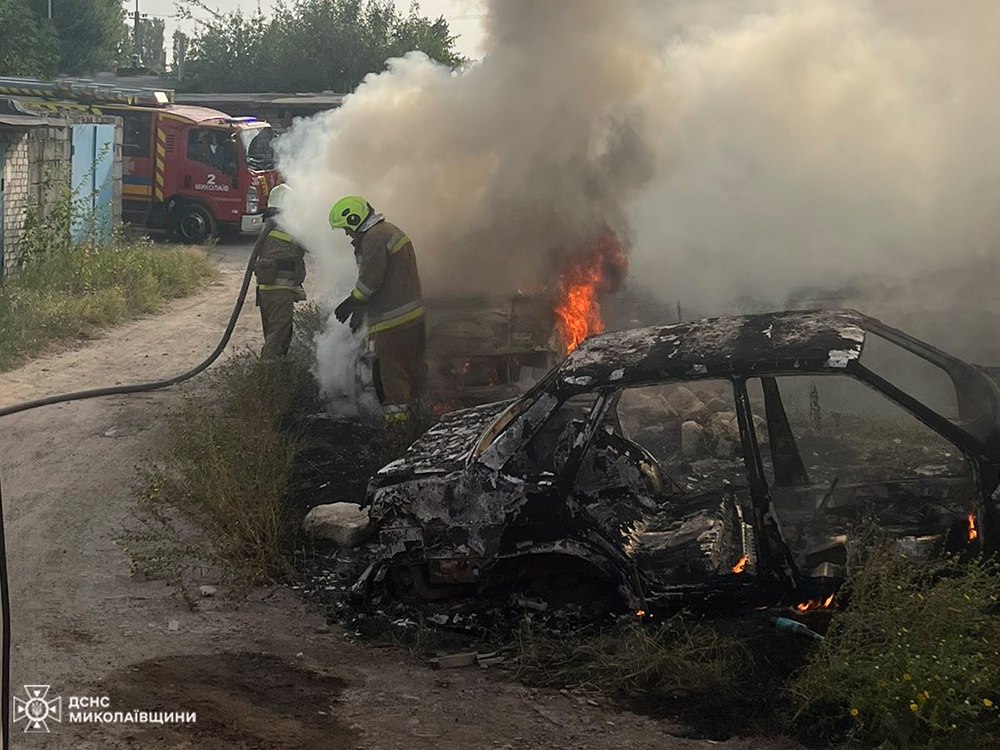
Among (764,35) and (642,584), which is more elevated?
(764,35)

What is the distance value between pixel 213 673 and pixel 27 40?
3293cm

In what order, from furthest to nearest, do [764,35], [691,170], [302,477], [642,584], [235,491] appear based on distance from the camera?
[691,170], [764,35], [302,477], [235,491], [642,584]

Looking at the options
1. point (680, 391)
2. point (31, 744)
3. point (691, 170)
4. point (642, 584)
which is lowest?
point (31, 744)

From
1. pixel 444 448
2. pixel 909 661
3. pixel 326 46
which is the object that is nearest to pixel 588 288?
pixel 444 448

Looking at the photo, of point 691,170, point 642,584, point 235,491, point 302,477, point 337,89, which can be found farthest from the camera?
point 337,89

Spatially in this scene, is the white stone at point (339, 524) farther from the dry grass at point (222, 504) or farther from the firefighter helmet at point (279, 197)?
the firefighter helmet at point (279, 197)

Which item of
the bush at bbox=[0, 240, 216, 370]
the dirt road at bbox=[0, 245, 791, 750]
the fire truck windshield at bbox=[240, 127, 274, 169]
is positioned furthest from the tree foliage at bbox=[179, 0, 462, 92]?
the dirt road at bbox=[0, 245, 791, 750]

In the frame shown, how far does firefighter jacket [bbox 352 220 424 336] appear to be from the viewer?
8.35m

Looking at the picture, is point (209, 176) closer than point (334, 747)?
No

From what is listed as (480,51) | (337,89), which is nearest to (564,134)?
(480,51)

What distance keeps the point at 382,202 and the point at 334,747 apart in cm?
725

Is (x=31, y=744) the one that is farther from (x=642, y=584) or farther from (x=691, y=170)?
(x=691, y=170)

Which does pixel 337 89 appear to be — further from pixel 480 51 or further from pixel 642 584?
pixel 642 584

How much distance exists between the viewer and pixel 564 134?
33.6ft
